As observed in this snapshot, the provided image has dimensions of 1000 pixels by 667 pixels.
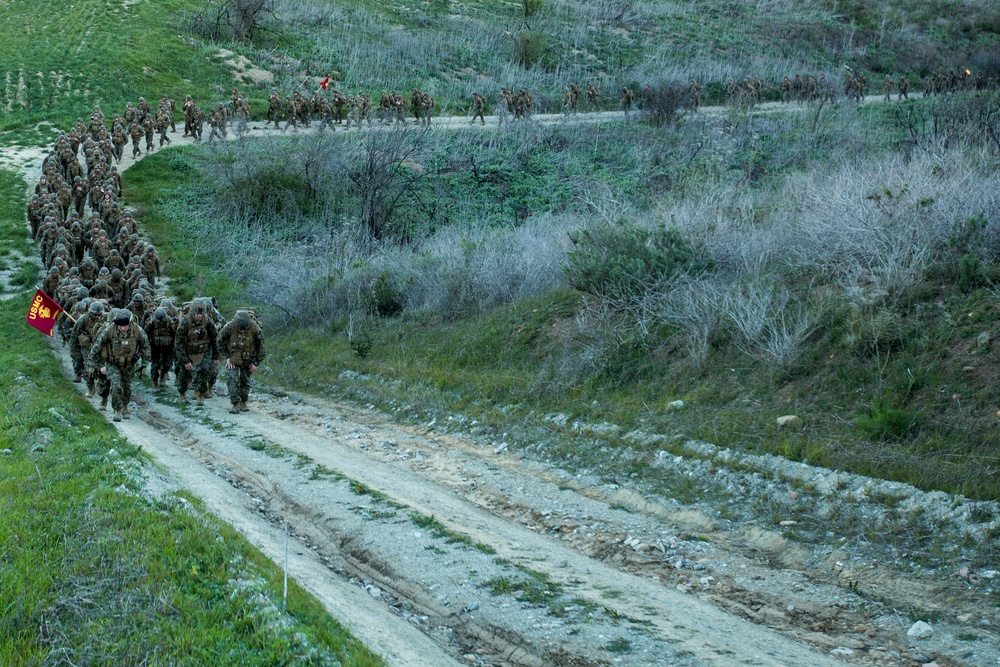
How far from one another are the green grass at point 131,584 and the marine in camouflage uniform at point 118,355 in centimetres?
524

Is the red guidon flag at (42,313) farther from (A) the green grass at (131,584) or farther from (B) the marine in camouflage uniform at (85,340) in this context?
→ (A) the green grass at (131,584)

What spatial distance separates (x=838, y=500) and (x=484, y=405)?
249 inches

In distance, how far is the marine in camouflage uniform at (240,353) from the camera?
15930 mm

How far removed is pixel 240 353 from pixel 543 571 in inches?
350

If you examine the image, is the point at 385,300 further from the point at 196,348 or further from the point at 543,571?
the point at 543,571

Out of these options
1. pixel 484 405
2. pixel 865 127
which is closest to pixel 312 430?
pixel 484 405

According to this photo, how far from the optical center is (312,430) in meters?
14.5

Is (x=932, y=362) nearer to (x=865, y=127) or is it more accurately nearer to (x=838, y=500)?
(x=838, y=500)

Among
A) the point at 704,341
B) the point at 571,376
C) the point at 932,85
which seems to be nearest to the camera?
the point at 704,341

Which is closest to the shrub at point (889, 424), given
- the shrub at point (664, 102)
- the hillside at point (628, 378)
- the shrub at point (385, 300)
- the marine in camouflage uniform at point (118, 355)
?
the hillside at point (628, 378)

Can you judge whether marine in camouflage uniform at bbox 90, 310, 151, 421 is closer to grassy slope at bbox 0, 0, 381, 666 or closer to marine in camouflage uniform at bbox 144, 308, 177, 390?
grassy slope at bbox 0, 0, 381, 666

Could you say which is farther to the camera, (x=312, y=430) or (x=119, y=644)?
(x=312, y=430)

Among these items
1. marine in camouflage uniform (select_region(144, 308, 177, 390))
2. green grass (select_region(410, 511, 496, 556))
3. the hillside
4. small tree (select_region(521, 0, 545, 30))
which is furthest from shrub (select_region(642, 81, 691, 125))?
green grass (select_region(410, 511, 496, 556))

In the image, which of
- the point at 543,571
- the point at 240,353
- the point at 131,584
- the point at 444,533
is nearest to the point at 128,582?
the point at 131,584
